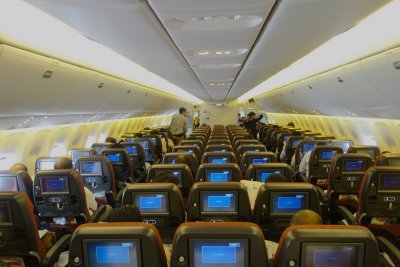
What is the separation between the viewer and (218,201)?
3.72m

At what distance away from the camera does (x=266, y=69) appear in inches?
303

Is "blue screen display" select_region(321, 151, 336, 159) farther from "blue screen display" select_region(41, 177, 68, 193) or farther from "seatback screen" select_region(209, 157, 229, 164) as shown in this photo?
"blue screen display" select_region(41, 177, 68, 193)

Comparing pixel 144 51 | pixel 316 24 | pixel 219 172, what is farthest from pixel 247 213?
pixel 144 51

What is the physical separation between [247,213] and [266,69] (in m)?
4.48

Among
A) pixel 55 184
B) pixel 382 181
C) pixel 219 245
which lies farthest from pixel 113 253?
pixel 382 181

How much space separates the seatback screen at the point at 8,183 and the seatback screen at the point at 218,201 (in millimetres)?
2466

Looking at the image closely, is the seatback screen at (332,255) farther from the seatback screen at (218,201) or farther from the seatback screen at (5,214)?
the seatback screen at (5,214)

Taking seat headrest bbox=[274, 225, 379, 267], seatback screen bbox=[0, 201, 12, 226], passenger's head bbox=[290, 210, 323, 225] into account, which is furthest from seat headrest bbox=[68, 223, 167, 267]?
seatback screen bbox=[0, 201, 12, 226]

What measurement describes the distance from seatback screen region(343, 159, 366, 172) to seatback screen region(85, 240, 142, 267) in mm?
4332

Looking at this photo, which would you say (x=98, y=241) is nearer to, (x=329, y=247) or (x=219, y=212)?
(x=329, y=247)

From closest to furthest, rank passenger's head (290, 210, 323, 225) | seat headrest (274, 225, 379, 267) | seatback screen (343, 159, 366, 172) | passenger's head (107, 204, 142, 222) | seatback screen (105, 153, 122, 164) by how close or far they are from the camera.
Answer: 1. seat headrest (274, 225, 379, 267)
2. passenger's head (290, 210, 323, 225)
3. passenger's head (107, 204, 142, 222)
4. seatback screen (343, 159, 366, 172)
5. seatback screen (105, 153, 122, 164)

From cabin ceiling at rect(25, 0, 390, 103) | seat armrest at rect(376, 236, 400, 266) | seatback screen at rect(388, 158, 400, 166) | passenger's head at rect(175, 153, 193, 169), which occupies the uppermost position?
cabin ceiling at rect(25, 0, 390, 103)

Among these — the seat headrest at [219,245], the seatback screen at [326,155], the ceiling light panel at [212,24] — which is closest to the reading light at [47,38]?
the ceiling light panel at [212,24]

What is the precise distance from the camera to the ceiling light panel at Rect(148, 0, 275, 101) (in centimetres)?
286
